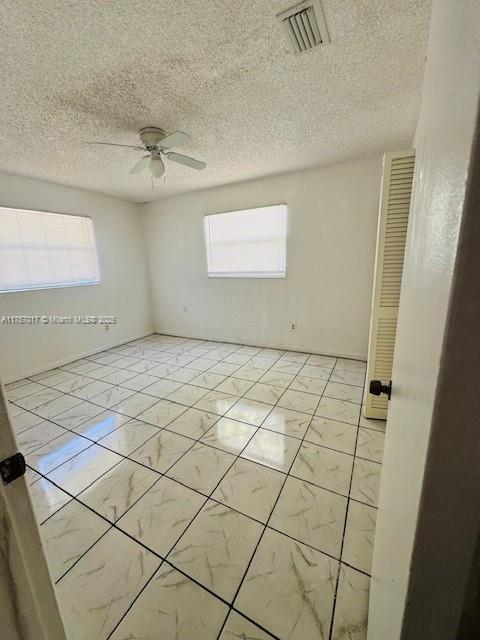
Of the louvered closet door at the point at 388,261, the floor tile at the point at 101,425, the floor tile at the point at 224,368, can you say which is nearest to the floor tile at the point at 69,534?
the floor tile at the point at 101,425

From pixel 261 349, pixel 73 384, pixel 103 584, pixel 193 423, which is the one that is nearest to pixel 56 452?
pixel 193 423

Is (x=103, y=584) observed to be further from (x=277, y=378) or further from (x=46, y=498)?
(x=277, y=378)

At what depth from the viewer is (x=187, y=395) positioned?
2.72 m

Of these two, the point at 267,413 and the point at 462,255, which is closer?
the point at 462,255

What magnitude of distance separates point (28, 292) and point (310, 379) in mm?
3665

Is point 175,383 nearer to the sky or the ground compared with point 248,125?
nearer to the ground

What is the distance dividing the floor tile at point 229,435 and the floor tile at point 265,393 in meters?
0.43

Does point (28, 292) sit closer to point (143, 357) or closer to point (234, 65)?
point (143, 357)

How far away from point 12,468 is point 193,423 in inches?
71.3

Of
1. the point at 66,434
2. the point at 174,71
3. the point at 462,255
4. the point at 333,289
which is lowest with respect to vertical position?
the point at 66,434

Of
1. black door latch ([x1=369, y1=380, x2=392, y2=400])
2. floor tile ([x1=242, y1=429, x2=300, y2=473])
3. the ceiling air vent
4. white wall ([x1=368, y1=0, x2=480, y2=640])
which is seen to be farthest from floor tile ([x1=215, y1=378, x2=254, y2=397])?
the ceiling air vent

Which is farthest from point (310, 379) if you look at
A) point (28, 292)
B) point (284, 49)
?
point (28, 292)

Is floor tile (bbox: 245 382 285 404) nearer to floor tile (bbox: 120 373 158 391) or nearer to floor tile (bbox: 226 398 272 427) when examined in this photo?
floor tile (bbox: 226 398 272 427)

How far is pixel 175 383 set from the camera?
9.88 feet
